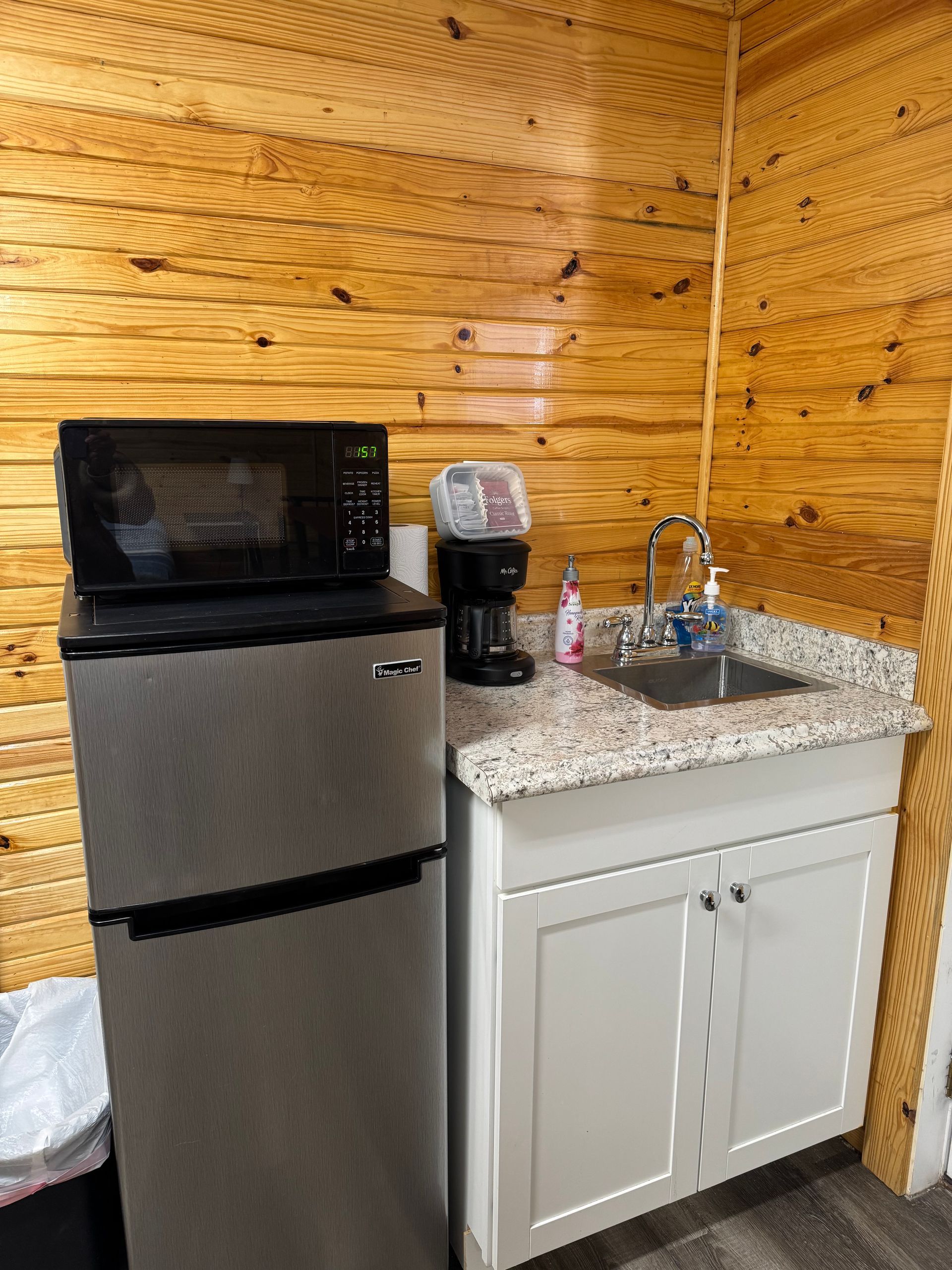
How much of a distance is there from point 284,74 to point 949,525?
1.41 m

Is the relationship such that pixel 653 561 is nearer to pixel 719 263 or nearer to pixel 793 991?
pixel 719 263

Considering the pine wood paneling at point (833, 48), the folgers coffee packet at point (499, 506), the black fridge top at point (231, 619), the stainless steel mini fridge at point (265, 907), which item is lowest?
the stainless steel mini fridge at point (265, 907)

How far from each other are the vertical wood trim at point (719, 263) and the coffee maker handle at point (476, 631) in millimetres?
744

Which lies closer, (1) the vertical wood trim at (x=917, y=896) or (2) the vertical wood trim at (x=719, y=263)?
(1) the vertical wood trim at (x=917, y=896)

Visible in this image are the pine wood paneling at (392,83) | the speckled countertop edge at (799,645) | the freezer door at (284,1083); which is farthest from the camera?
the speckled countertop edge at (799,645)

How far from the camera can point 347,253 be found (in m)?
1.63

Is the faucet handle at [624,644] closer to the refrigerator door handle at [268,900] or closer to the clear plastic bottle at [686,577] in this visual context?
the clear plastic bottle at [686,577]

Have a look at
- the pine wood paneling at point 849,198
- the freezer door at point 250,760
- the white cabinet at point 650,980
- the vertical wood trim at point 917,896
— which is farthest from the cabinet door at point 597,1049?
the pine wood paneling at point 849,198

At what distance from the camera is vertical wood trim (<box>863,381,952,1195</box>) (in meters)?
1.52

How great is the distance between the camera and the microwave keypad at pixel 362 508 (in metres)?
1.33

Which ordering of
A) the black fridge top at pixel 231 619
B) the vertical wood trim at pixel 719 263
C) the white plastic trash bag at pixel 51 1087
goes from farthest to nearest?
the vertical wood trim at pixel 719 263, the white plastic trash bag at pixel 51 1087, the black fridge top at pixel 231 619

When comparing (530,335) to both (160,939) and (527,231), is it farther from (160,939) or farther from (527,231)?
(160,939)

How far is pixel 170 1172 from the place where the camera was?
1.20 meters

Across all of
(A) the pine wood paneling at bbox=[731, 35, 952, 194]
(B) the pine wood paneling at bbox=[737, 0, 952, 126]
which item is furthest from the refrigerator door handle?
(B) the pine wood paneling at bbox=[737, 0, 952, 126]
